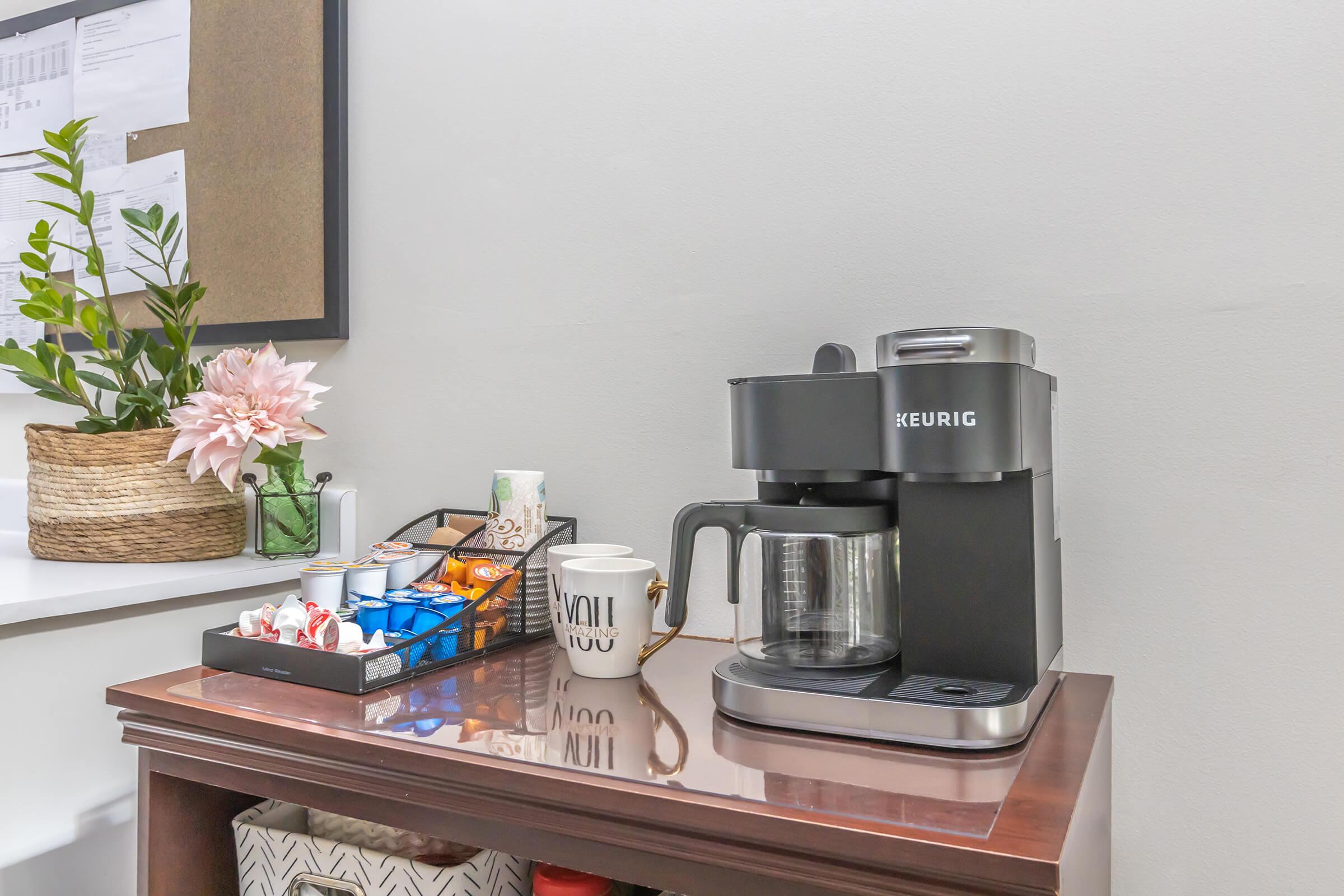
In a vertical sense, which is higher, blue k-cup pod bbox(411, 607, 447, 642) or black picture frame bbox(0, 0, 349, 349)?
black picture frame bbox(0, 0, 349, 349)

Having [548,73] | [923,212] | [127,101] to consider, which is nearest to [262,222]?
[127,101]

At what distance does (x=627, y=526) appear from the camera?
1.18 meters

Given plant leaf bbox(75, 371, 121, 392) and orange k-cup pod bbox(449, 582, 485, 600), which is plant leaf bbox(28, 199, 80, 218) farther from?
orange k-cup pod bbox(449, 582, 485, 600)

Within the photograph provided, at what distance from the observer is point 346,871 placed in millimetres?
836

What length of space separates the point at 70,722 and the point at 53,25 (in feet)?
4.37

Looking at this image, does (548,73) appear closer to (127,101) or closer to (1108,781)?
(127,101)

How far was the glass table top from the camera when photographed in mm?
606

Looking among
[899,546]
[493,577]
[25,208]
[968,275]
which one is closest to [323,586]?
[493,577]

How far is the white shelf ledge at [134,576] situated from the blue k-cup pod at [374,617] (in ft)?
1.01

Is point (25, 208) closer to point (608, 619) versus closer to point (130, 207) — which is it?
point (130, 207)

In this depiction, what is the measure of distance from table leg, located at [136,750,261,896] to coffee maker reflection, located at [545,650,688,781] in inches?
13.9

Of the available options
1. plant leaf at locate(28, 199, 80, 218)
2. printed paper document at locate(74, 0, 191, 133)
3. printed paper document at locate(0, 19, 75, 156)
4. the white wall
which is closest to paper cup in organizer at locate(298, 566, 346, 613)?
the white wall

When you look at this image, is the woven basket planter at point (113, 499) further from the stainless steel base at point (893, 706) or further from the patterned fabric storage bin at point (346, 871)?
the stainless steel base at point (893, 706)

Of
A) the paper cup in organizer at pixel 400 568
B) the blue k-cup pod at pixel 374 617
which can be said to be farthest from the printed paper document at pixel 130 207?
the blue k-cup pod at pixel 374 617
